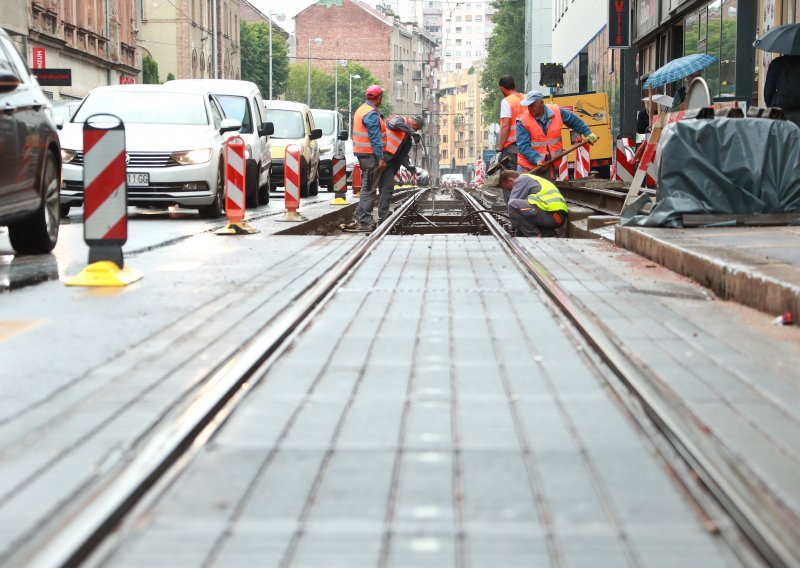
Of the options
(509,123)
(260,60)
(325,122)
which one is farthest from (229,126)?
(260,60)

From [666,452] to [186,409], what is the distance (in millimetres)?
1633

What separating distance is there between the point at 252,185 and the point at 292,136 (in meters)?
6.86

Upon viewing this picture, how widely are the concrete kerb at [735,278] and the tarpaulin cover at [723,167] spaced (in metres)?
1.75

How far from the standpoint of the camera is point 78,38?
156ft

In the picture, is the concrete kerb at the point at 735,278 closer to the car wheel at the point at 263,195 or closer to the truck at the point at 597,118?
the car wheel at the point at 263,195

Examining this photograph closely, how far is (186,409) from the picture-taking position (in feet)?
15.4

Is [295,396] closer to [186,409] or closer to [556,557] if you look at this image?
[186,409]

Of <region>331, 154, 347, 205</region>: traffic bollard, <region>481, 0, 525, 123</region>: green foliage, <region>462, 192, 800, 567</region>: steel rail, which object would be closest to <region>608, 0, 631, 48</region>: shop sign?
<region>331, 154, 347, 205</region>: traffic bollard

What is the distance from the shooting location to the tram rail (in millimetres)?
3188

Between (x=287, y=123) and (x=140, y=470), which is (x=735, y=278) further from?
(x=287, y=123)

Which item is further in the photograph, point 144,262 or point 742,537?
point 144,262

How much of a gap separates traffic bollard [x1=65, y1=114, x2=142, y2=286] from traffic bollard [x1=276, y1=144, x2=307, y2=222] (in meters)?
7.59

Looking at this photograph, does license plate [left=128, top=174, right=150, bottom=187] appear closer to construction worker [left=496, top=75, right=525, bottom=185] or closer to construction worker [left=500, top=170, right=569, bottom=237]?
construction worker [left=496, top=75, right=525, bottom=185]

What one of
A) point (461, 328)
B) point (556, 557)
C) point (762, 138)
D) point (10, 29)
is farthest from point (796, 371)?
point (10, 29)
